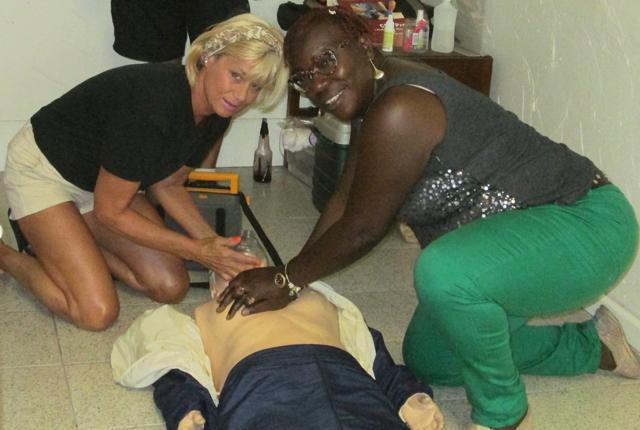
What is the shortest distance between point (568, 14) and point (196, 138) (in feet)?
4.24

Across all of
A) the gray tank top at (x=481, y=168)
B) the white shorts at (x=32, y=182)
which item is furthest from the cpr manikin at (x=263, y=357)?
the white shorts at (x=32, y=182)

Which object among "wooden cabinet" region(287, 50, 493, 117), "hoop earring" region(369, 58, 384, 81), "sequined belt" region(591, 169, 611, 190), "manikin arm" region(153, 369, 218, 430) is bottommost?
"manikin arm" region(153, 369, 218, 430)

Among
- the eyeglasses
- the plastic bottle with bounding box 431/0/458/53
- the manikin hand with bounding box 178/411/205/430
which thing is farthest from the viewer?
the plastic bottle with bounding box 431/0/458/53

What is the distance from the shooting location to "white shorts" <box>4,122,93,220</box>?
7.51 feet

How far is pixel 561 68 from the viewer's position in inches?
106

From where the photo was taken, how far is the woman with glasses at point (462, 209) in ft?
5.45

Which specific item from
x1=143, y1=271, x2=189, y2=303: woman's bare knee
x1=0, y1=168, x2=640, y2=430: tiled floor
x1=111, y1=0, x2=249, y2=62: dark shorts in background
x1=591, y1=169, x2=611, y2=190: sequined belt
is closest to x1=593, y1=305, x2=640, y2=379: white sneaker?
x1=0, y1=168, x2=640, y2=430: tiled floor

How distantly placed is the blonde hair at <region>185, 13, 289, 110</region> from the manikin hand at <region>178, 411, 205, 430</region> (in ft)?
2.68

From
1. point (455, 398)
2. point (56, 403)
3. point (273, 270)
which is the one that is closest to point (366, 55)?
point (273, 270)

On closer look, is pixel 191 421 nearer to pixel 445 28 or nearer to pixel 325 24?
pixel 325 24

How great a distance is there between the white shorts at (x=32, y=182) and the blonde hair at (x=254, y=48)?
0.57 meters

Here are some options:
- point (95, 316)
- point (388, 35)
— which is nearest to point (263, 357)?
point (95, 316)

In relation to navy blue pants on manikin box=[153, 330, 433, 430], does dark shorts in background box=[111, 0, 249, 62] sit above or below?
above

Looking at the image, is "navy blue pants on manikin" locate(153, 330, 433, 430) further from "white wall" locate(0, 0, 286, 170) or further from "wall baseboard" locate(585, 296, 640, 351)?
"white wall" locate(0, 0, 286, 170)
